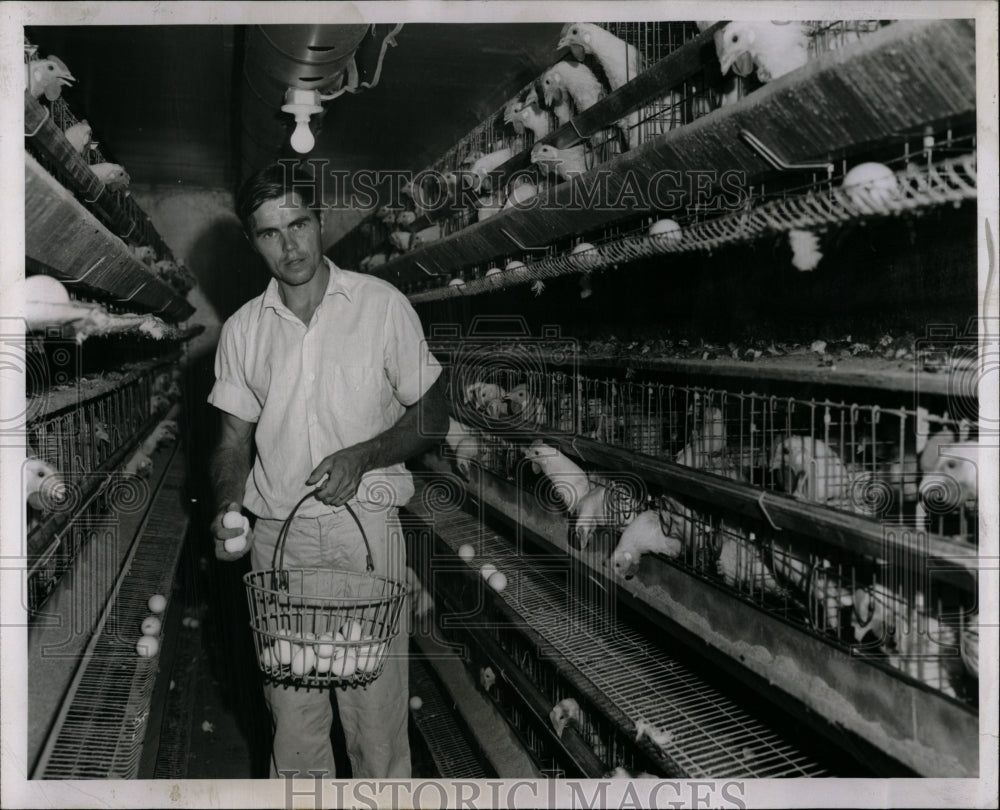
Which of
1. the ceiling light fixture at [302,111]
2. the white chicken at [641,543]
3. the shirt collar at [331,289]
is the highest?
the ceiling light fixture at [302,111]

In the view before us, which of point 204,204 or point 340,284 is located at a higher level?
point 204,204

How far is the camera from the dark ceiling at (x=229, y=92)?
2.04 m

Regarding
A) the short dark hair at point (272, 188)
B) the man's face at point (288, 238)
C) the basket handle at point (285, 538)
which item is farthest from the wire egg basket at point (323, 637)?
the short dark hair at point (272, 188)

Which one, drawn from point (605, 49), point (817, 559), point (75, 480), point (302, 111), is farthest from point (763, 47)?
point (75, 480)

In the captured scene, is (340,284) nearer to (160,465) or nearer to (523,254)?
(523,254)

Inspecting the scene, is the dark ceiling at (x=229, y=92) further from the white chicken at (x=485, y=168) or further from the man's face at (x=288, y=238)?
the man's face at (x=288, y=238)

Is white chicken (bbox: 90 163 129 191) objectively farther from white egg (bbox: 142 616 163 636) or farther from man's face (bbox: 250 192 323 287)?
white egg (bbox: 142 616 163 636)

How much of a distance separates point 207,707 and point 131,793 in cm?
151

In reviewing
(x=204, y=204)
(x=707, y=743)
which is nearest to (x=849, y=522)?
(x=707, y=743)

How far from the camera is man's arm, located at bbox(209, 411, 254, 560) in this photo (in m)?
1.82

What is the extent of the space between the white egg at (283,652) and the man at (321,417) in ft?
0.72

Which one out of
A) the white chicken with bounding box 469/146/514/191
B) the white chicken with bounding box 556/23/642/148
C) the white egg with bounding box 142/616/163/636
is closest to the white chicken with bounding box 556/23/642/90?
the white chicken with bounding box 556/23/642/148

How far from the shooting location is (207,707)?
10.2 ft

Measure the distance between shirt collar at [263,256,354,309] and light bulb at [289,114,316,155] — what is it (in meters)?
0.57
